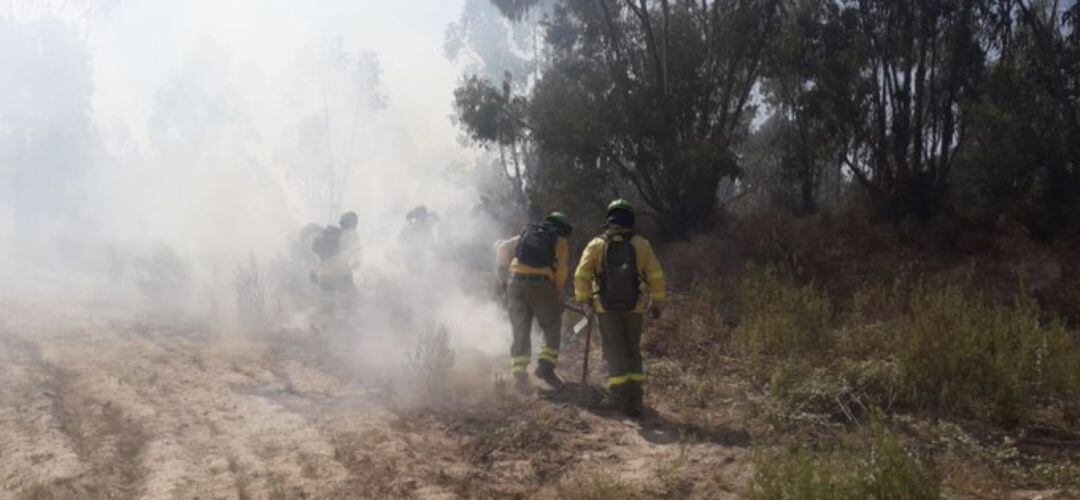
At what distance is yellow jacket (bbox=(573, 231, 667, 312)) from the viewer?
570 centimetres

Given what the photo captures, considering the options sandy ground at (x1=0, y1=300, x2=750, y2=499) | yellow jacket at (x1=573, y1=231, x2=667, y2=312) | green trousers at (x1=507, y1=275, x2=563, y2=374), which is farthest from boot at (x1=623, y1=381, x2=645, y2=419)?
green trousers at (x1=507, y1=275, x2=563, y2=374)

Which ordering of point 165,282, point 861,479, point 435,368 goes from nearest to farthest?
point 861,479, point 435,368, point 165,282

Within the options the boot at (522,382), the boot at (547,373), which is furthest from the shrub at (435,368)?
the boot at (547,373)

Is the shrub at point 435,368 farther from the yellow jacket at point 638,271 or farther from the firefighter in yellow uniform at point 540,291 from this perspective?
the yellow jacket at point 638,271

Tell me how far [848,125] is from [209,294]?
11.5 m

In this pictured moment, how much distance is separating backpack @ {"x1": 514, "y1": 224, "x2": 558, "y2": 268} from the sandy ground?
1221 mm

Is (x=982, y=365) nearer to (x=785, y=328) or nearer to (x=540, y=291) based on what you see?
(x=785, y=328)

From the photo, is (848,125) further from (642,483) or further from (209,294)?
(209,294)

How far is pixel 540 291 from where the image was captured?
684 centimetres

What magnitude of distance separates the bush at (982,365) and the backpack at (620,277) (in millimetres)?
2046

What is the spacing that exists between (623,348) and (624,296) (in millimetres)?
409

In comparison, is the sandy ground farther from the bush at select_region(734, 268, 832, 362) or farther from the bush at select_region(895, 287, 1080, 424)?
the bush at select_region(734, 268, 832, 362)

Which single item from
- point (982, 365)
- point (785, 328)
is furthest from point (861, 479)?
point (785, 328)

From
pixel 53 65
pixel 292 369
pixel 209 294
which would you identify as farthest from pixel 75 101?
pixel 292 369
